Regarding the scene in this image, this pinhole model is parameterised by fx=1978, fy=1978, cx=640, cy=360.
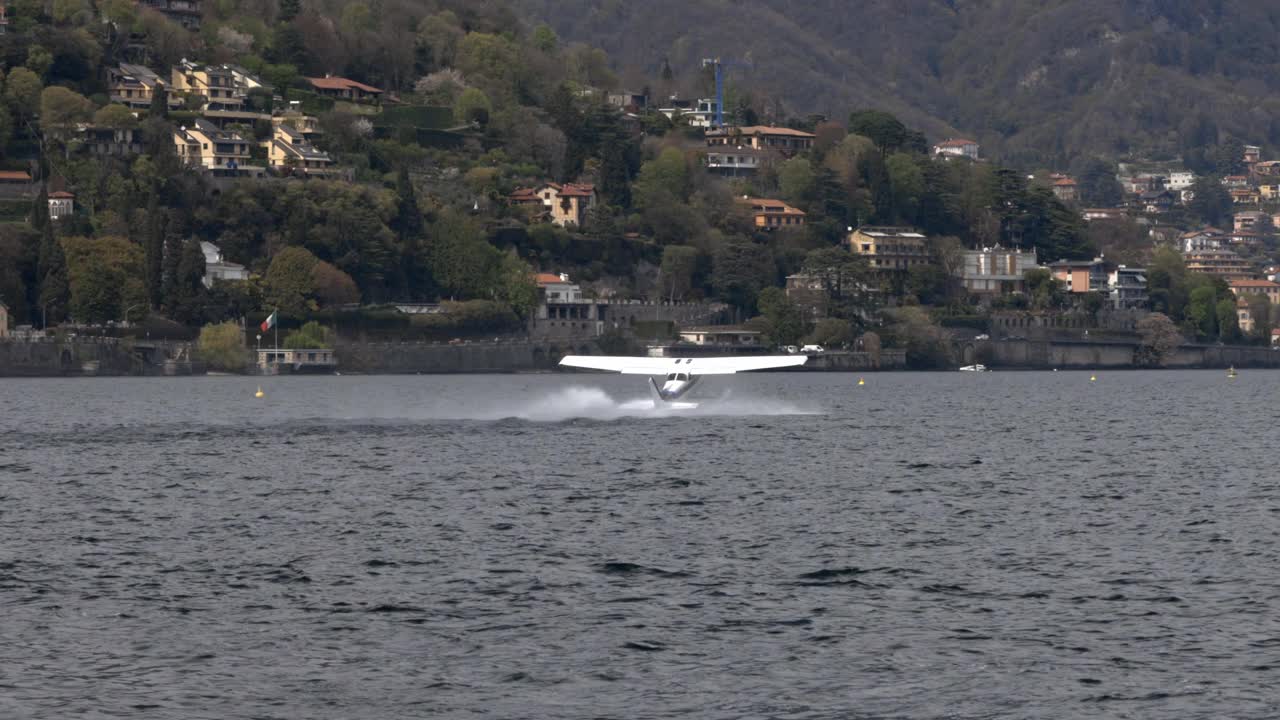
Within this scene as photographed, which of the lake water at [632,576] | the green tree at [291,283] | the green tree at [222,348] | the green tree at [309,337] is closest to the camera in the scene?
the lake water at [632,576]

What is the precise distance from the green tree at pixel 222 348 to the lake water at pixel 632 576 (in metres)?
95.9

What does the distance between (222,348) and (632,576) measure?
143386 mm

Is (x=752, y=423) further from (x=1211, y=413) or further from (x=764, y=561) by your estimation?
(x=764, y=561)

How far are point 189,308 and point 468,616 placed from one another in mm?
151478

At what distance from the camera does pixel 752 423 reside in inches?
3627

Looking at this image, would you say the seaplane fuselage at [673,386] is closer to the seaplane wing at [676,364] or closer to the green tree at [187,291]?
the seaplane wing at [676,364]

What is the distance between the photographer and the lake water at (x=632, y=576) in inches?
1224

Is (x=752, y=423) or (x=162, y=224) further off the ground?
(x=162, y=224)

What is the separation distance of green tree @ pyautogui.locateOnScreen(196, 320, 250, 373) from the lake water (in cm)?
9593

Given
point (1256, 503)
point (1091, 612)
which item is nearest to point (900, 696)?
point (1091, 612)

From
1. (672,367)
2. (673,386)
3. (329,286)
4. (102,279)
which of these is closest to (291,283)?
(329,286)

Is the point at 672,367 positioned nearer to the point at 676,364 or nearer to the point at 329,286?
the point at 676,364

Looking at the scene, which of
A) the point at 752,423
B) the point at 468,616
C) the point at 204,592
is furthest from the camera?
the point at 752,423

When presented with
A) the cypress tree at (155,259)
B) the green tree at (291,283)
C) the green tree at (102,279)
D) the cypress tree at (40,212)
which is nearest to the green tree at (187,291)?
the cypress tree at (155,259)
